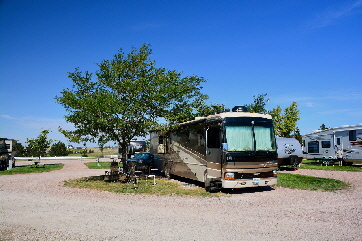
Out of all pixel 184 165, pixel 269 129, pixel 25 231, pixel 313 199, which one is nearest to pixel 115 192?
pixel 184 165

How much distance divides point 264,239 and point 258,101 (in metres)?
24.2

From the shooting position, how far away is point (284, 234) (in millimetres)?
5977

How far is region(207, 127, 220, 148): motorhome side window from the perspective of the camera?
37.4 ft

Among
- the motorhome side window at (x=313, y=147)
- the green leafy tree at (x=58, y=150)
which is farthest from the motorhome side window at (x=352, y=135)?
the green leafy tree at (x=58, y=150)

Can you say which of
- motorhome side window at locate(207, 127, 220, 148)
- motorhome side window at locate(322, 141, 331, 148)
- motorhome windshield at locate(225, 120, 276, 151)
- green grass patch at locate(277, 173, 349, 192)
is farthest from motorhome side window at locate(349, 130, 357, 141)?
motorhome side window at locate(207, 127, 220, 148)

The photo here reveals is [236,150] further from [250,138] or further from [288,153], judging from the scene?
[288,153]

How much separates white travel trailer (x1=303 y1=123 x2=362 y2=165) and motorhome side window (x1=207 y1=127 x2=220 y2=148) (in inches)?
610

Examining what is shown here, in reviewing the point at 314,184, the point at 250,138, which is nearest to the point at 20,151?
the point at 250,138

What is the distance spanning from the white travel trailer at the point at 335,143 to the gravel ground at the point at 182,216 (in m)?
12.7

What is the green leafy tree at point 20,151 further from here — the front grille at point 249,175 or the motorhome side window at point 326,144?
the front grille at point 249,175

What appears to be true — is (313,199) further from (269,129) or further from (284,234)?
(284,234)

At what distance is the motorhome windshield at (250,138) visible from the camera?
36.3 ft

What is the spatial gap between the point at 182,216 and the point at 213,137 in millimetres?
4657

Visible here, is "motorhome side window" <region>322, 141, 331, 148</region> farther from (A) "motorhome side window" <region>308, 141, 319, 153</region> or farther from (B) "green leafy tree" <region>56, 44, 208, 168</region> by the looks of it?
(B) "green leafy tree" <region>56, 44, 208, 168</region>
